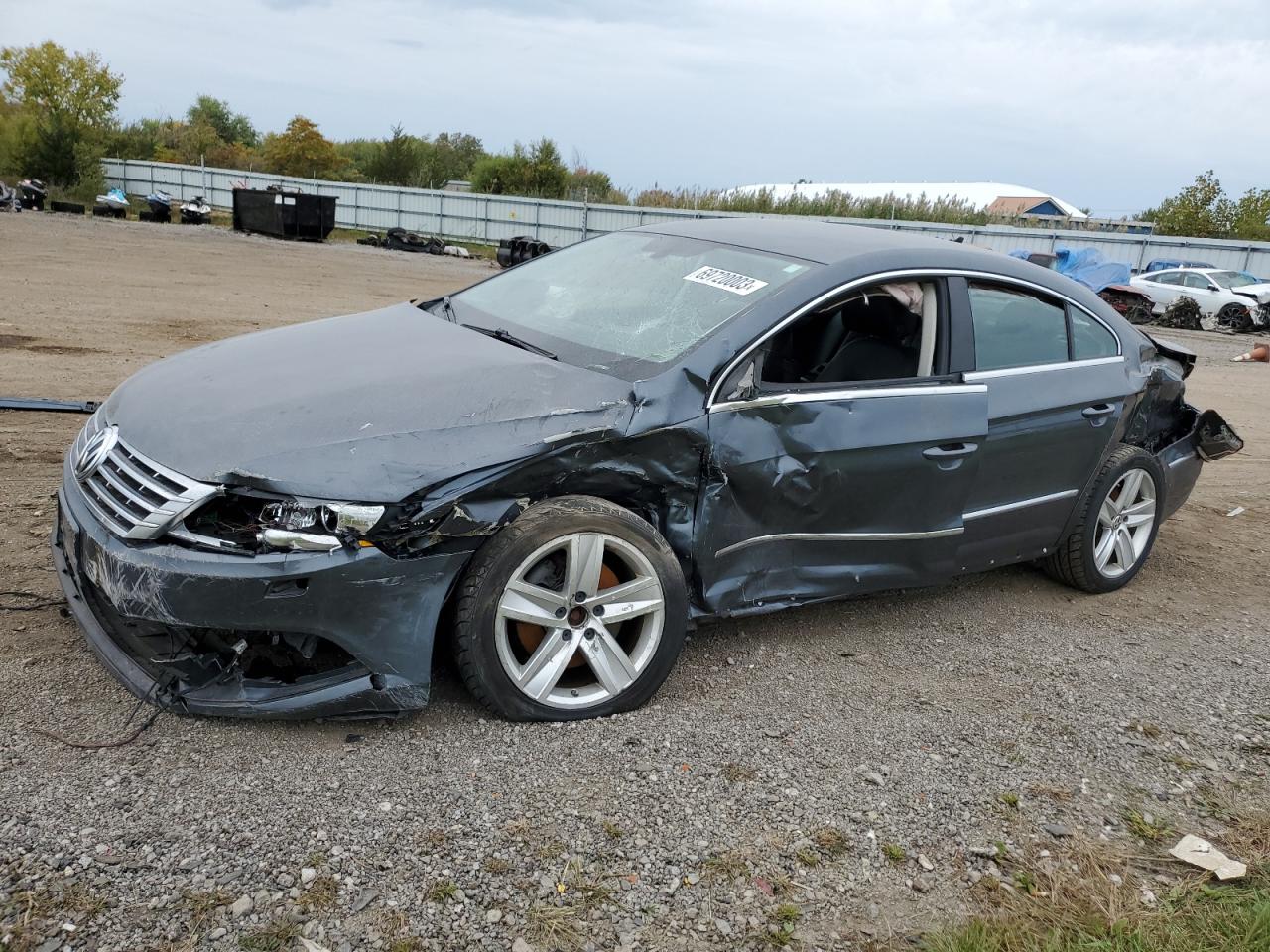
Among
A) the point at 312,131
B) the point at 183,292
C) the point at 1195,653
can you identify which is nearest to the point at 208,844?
the point at 1195,653

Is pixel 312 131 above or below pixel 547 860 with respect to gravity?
above

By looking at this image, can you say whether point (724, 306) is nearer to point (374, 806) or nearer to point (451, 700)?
point (451, 700)

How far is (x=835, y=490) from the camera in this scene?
12.6 ft

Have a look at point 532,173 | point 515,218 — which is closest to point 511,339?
point 515,218

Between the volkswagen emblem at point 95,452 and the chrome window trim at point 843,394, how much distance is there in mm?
1974

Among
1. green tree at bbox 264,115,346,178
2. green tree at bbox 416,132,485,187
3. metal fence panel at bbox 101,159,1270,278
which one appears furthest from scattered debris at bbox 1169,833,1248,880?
green tree at bbox 264,115,346,178

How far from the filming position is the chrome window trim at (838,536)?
3703 mm

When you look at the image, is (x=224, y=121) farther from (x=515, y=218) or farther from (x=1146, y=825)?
(x=1146, y=825)

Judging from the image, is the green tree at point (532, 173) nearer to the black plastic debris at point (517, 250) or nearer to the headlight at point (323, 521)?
the black plastic debris at point (517, 250)

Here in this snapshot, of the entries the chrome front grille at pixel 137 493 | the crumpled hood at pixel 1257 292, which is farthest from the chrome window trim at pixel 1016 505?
the crumpled hood at pixel 1257 292

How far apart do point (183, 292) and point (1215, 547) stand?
13.3 meters

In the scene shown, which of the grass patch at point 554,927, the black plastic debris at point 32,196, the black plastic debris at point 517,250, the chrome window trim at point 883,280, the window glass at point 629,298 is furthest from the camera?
the black plastic debris at point 32,196

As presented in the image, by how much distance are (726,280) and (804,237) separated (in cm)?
58

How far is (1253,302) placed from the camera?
23.0 m
